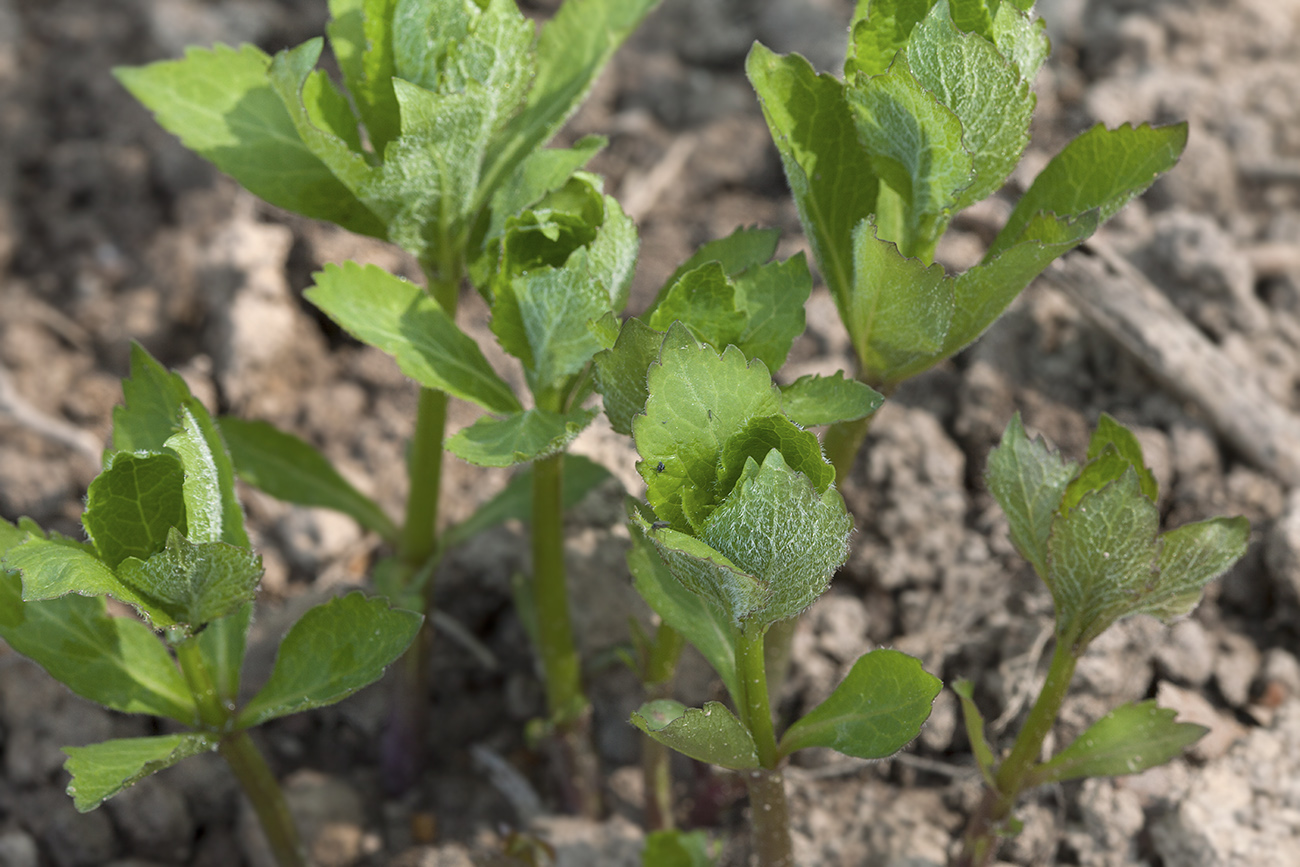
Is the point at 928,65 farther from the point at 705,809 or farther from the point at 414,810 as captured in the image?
the point at 414,810

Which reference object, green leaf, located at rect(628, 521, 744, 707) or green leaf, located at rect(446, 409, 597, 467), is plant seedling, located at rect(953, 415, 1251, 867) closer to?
green leaf, located at rect(628, 521, 744, 707)

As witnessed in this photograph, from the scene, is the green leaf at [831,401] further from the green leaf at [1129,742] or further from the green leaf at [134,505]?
the green leaf at [134,505]

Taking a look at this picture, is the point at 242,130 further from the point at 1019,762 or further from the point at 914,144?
the point at 1019,762

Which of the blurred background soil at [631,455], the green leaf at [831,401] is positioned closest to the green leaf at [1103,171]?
the green leaf at [831,401]

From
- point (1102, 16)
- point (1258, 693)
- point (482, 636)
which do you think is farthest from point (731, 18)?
point (1258, 693)

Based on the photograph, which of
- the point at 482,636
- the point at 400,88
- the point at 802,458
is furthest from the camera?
the point at 482,636

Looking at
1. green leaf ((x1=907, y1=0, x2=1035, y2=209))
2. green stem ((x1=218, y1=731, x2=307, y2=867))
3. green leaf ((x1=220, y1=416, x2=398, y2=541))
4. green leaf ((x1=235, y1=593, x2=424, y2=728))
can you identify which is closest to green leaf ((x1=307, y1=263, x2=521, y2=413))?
green leaf ((x1=235, y1=593, x2=424, y2=728))
